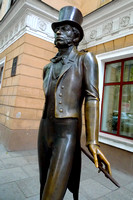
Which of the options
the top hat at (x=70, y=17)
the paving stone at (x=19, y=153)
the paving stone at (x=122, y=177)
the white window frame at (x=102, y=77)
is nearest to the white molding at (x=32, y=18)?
the white window frame at (x=102, y=77)

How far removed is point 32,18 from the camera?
18.1 feet

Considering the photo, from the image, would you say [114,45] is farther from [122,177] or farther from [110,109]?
[122,177]

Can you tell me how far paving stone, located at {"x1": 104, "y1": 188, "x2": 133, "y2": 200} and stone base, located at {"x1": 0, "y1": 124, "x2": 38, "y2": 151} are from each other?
3177mm

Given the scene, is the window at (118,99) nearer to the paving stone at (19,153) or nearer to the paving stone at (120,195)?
the paving stone at (120,195)

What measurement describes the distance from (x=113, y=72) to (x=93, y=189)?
12.4 ft

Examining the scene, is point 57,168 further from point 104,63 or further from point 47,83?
point 104,63

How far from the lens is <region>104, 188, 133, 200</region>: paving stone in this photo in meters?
2.79

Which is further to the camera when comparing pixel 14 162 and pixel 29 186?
pixel 14 162

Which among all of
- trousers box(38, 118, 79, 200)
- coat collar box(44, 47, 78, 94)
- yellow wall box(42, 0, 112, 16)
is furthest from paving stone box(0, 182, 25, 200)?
yellow wall box(42, 0, 112, 16)

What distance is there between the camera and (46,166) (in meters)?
1.65

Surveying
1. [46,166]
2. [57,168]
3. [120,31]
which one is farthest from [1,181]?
[120,31]

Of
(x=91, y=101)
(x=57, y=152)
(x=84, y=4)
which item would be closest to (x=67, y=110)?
(x=91, y=101)

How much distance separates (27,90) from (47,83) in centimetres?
378

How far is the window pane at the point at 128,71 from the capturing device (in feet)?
15.9
